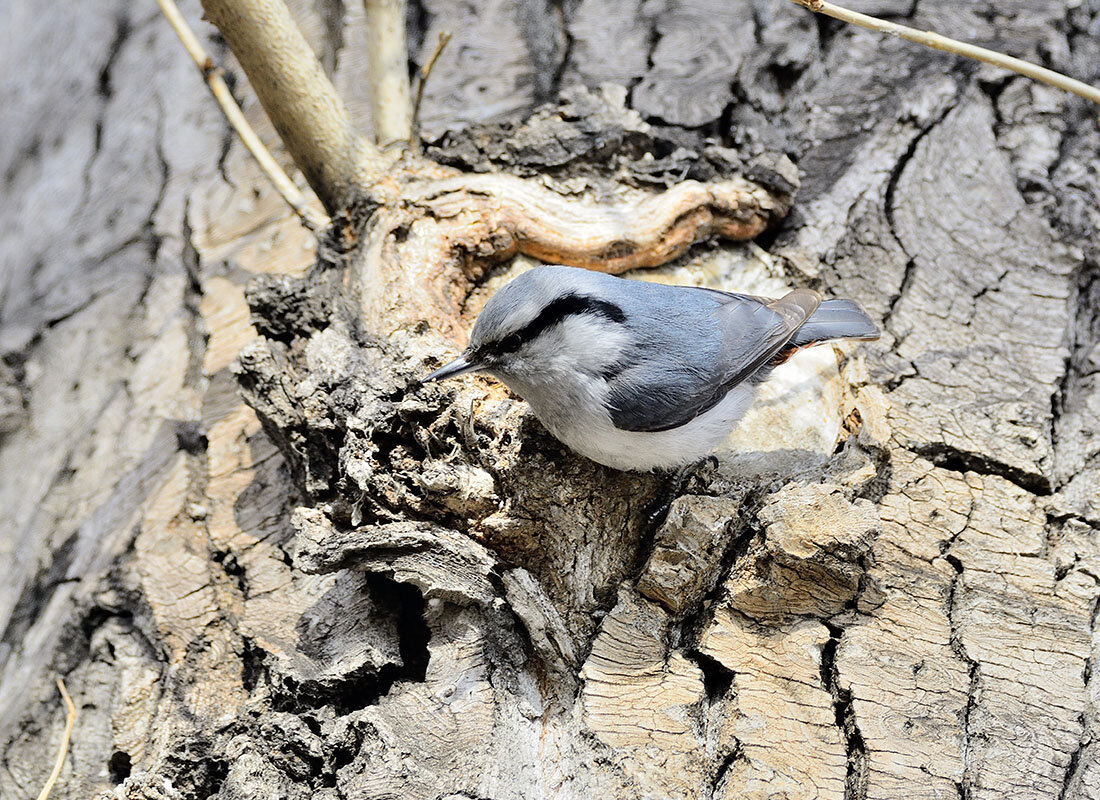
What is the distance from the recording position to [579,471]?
2.42 meters

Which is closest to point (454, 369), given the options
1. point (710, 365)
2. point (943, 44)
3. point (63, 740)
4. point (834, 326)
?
point (710, 365)

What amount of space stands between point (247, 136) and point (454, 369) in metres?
1.50

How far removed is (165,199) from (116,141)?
594 millimetres

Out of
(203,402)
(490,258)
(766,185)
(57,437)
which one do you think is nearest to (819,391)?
(766,185)

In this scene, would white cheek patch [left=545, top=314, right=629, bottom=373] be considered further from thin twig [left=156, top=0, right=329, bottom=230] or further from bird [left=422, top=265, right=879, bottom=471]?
thin twig [left=156, top=0, right=329, bottom=230]

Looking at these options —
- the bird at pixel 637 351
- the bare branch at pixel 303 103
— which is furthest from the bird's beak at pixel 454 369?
the bare branch at pixel 303 103

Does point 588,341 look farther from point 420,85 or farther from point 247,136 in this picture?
point 247,136

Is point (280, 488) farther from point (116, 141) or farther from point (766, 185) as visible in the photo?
point (116, 141)

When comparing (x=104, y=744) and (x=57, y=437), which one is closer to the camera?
(x=104, y=744)

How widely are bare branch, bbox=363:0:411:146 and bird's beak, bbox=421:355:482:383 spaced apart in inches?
48.6

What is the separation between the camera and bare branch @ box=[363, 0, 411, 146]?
3.21 metres

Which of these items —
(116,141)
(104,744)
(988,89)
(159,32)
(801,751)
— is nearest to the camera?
(801,751)

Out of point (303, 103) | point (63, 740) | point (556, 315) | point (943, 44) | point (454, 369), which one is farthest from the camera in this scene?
point (303, 103)

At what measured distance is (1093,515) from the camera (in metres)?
2.37
